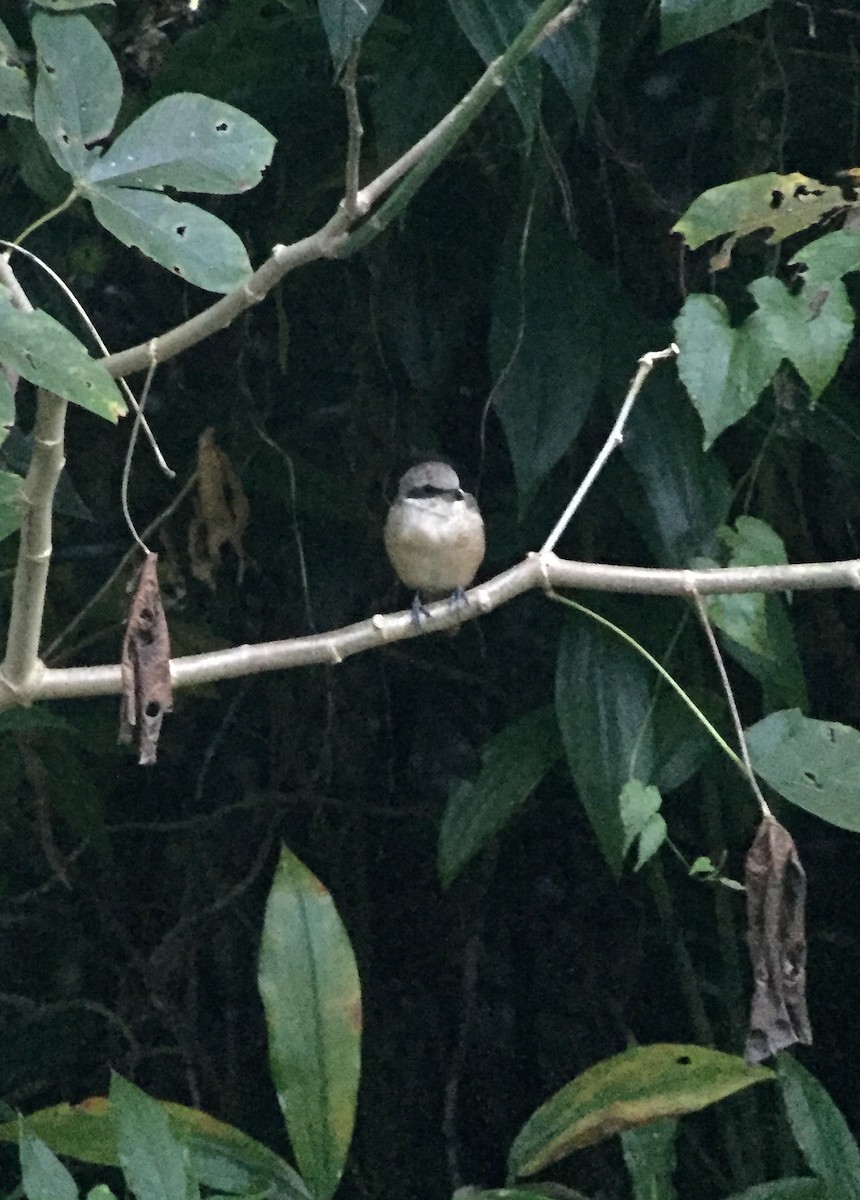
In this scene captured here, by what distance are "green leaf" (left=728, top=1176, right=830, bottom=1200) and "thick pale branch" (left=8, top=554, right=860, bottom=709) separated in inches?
38.1

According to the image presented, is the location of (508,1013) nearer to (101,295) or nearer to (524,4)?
(101,295)

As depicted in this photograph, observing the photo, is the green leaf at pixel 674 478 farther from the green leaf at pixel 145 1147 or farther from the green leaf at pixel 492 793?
the green leaf at pixel 145 1147

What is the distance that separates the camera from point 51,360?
36.9 inches

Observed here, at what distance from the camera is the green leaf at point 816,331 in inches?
54.4

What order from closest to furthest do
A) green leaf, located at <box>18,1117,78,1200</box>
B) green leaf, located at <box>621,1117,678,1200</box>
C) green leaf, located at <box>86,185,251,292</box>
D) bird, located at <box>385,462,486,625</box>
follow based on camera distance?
1. green leaf, located at <box>86,185,251,292</box>
2. green leaf, located at <box>18,1117,78,1200</box>
3. green leaf, located at <box>621,1117,678,1200</box>
4. bird, located at <box>385,462,486,625</box>

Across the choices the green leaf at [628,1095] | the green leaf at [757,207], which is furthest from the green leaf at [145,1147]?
the green leaf at [757,207]

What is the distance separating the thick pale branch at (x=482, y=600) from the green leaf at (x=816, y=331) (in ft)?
0.69

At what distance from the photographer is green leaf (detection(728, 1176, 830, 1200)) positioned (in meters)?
1.87

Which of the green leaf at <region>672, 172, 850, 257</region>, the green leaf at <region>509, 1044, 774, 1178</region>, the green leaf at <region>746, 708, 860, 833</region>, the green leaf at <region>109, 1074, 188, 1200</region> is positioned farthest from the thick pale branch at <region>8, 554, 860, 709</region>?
the green leaf at <region>509, 1044, 774, 1178</region>

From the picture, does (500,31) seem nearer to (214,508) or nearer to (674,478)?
(674,478)

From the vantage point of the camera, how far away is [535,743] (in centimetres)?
205

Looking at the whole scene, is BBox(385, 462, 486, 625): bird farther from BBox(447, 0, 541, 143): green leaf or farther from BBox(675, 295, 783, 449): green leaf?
BBox(675, 295, 783, 449): green leaf

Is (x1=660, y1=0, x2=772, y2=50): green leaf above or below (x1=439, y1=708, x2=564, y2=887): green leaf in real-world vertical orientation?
above

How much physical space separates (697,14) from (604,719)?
2.95 feet
